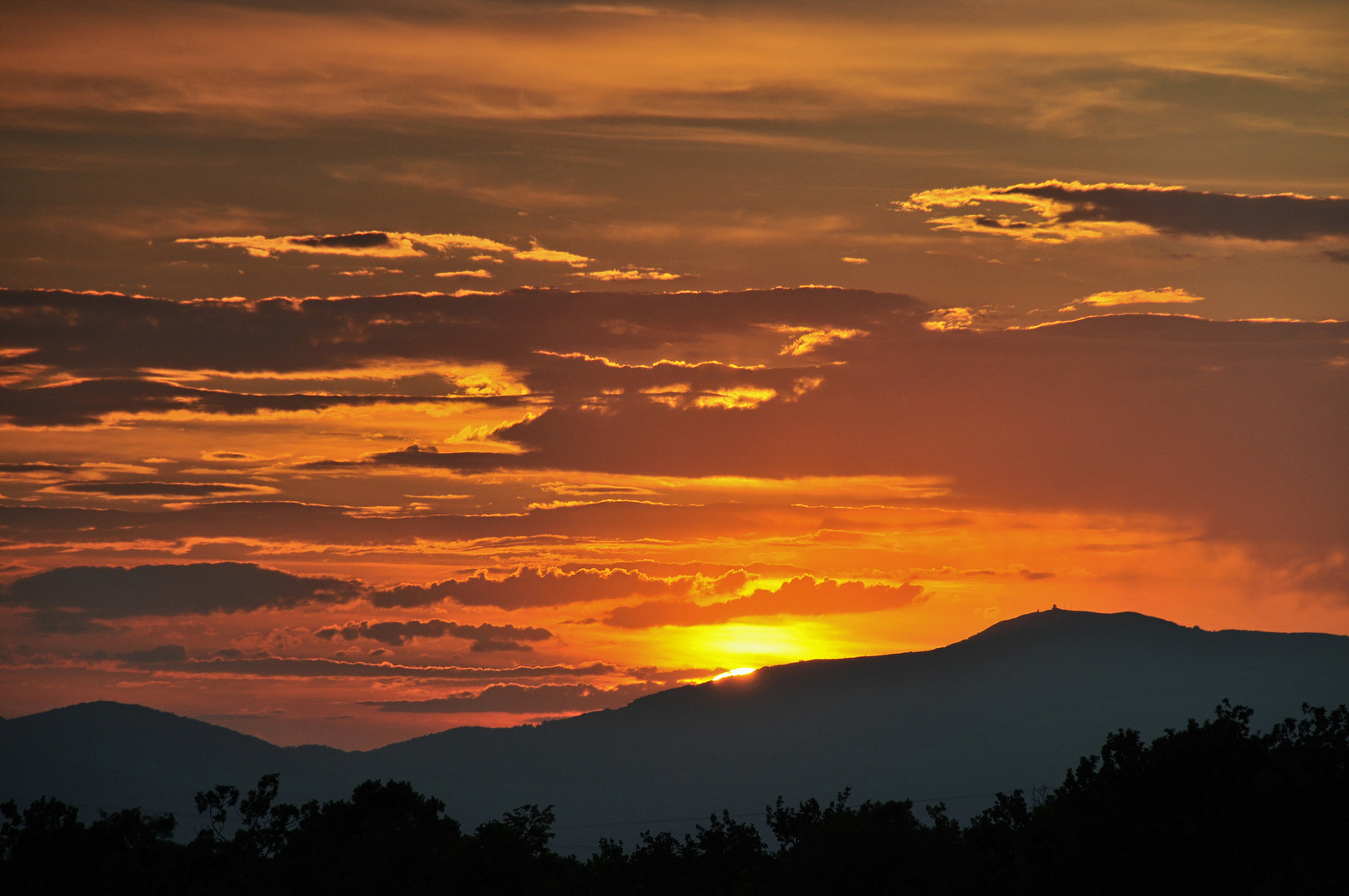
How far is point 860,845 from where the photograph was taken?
7856 cm

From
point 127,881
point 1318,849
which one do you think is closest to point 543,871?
point 127,881

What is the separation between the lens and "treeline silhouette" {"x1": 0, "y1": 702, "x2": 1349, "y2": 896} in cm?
5106

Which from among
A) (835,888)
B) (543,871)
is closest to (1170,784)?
(835,888)

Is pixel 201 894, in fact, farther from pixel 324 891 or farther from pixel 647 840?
pixel 647 840

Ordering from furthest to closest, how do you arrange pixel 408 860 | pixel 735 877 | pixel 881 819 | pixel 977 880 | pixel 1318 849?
pixel 735 877 < pixel 408 860 < pixel 881 819 < pixel 977 880 < pixel 1318 849

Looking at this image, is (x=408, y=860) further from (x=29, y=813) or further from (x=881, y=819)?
(x=881, y=819)

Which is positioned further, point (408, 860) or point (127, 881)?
point (408, 860)

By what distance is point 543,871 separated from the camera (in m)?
91.9

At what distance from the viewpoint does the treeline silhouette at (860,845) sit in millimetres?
51062

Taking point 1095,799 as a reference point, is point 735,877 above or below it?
below

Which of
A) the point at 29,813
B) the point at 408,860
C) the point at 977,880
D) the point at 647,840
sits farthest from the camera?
the point at 647,840

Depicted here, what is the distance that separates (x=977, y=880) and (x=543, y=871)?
33884mm

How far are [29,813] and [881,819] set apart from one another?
47.2 metres

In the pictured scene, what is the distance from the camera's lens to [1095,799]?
57.2m
